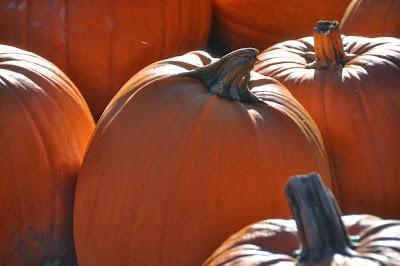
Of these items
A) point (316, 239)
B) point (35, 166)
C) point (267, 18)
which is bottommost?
point (35, 166)

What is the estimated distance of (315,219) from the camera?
165cm

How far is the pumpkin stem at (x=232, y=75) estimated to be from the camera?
7.44 ft

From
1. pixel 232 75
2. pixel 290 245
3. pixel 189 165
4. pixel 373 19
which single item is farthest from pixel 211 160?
pixel 373 19

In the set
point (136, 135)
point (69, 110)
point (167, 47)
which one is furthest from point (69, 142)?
point (167, 47)

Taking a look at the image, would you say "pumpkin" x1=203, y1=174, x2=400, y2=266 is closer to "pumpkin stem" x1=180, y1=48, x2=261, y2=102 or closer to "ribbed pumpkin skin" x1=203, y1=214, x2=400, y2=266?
"ribbed pumpkin skin" x1=203, y1=214, x2=400, y2=266

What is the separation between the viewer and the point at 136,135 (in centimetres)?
227

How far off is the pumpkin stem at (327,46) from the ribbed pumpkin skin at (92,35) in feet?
3.28

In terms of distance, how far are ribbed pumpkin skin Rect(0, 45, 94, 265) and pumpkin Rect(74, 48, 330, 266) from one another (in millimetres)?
205

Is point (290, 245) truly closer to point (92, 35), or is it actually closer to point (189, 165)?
point (189, 165)

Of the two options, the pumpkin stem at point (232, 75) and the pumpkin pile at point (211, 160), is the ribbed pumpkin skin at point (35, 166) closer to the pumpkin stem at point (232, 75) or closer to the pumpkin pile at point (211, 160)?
the pumpkin pile at point (211, 160)

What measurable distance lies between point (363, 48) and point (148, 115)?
96 cm

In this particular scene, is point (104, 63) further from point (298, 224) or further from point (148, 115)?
point (298, 224)

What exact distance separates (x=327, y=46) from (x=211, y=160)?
2.59 ft

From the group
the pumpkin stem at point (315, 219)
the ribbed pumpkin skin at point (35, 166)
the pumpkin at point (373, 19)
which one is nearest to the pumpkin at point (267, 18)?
the pumpkin at point (373, 19)
